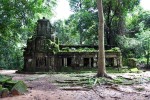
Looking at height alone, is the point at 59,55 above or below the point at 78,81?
above

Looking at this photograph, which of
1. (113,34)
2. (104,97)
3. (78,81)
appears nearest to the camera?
(104,97)

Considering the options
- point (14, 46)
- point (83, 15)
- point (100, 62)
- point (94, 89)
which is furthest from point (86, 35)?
point (94, 89)

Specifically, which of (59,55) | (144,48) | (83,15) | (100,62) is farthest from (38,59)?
(144,48)

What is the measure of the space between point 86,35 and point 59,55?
9.01 meters

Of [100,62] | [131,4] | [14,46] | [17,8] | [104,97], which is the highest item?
[131,4]

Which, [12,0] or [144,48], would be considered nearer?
[12,0]

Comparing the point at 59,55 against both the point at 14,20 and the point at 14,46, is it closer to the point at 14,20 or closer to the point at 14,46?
the point at 14,20

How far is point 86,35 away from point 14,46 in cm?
869

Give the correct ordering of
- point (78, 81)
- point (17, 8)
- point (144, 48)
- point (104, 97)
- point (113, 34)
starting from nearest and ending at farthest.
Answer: point (104, 97) < point (78, 81) < point (17, 8) < point (144, 48) < point (113, 34)

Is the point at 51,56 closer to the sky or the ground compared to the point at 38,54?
closer to the ground

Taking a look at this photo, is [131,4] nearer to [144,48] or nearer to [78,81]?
[144,48]

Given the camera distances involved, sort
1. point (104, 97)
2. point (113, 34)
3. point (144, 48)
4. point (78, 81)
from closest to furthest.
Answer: point (104, 97)
point (78, 81)
point (144, 48)
point (113, 34)

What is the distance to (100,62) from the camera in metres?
15.7

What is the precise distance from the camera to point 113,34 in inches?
1118
